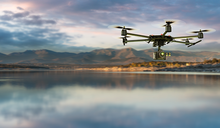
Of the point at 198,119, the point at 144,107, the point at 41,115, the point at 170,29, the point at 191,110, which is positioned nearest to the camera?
the point at 198,119

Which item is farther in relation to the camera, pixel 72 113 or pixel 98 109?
pixel 98 109

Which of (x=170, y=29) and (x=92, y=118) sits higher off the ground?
(x=170, y=29)

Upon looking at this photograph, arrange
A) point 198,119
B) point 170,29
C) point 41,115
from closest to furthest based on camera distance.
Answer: point 198,119 → point 41,115 → point 170,29

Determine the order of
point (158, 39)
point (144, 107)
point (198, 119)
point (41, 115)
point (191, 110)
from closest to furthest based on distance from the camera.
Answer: point (198, 119), point (41, 115), point (191, 110), point (144, 107), point (158, 39)

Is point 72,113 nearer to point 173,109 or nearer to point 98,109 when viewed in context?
point 98,109

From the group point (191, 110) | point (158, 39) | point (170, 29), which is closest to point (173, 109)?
point (191, 110)

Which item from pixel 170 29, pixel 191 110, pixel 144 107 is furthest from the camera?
pixel 170 29

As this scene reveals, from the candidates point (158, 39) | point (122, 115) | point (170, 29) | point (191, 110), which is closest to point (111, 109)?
point (122, 115)

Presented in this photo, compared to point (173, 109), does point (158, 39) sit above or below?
above

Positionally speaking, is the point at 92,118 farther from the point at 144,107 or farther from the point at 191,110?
the point at 191,110
